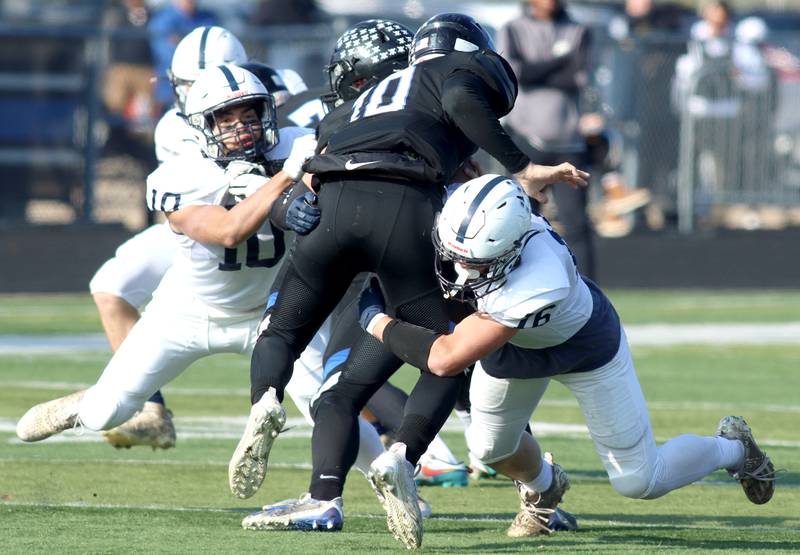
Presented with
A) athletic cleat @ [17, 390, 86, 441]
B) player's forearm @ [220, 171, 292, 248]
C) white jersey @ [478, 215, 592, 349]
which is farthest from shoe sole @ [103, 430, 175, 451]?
white jersey @ [478, 215, 592, 349]

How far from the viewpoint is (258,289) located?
5.75 metres

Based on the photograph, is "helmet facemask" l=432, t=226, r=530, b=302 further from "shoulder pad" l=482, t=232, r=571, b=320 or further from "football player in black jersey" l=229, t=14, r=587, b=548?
"football player in black jersey" l=229, t=14, r=587, b=548

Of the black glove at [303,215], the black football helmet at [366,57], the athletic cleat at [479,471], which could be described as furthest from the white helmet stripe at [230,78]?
the athletic cleat at [479,471]

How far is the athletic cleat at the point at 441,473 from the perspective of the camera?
620cm

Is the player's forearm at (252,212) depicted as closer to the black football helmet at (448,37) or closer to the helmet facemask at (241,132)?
the helmet facemask at (241,132)

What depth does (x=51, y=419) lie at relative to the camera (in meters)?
5.86

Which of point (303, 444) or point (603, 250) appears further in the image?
point (603, 250)

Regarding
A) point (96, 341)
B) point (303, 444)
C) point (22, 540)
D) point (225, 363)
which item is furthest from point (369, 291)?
point (96, 341)

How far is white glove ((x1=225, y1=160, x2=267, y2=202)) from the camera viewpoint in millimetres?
5453

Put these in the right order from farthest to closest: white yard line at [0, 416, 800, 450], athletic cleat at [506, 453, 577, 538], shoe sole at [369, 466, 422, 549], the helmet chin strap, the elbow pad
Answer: white yard line at [0, 416, 800, 450]
athletic cleat at [506, 453, 577, 538]
the elbow pad
the helmet chin strap
shoe sole at [369, 466, 422, 549]

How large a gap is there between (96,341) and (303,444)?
3.72 metres

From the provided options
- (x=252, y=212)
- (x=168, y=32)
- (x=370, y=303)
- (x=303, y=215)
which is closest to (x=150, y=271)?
(x=252, y=212)

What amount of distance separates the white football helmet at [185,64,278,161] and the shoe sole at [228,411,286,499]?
118 cm

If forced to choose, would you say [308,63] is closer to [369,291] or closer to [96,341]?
[96,341]
